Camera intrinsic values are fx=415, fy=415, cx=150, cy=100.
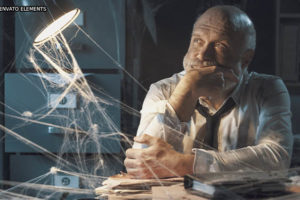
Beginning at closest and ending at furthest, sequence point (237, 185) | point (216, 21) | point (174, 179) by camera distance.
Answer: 1. point (237, 185)
2. point (174, 179)
3. point (216, 21)

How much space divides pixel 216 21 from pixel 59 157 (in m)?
0.55

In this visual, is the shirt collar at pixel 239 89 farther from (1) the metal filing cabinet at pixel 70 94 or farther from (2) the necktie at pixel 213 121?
(1) the metal filing cabinet at pixel 70 94

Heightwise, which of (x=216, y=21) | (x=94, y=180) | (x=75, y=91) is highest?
(x=216, y=21)

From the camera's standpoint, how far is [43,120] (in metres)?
1.10

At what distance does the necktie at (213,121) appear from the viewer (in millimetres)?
1138

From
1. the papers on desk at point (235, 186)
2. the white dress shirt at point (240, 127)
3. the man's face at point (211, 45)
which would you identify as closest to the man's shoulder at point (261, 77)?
the white dress shirt at point (240, 127)

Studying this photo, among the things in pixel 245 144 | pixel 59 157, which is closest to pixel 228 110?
pixel 245 144

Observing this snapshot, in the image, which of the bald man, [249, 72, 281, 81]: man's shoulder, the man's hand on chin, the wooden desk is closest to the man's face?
the bald man

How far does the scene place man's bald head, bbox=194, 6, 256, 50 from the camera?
1.08 m

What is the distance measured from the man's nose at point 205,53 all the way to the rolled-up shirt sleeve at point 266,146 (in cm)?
19

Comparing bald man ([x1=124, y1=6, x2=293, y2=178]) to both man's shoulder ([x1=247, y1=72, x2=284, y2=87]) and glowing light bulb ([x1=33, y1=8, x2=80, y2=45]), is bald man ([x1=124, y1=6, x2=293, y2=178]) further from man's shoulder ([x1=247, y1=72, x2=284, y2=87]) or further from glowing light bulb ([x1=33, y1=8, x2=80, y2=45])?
glowing light bulb ([x1=33, y1=8, x2=80, y2=45])

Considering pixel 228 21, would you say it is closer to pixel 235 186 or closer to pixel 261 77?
pixel 261 77

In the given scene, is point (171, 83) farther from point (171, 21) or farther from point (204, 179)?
point (204, 179)

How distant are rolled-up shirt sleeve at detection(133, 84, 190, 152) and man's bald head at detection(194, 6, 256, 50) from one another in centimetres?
22
